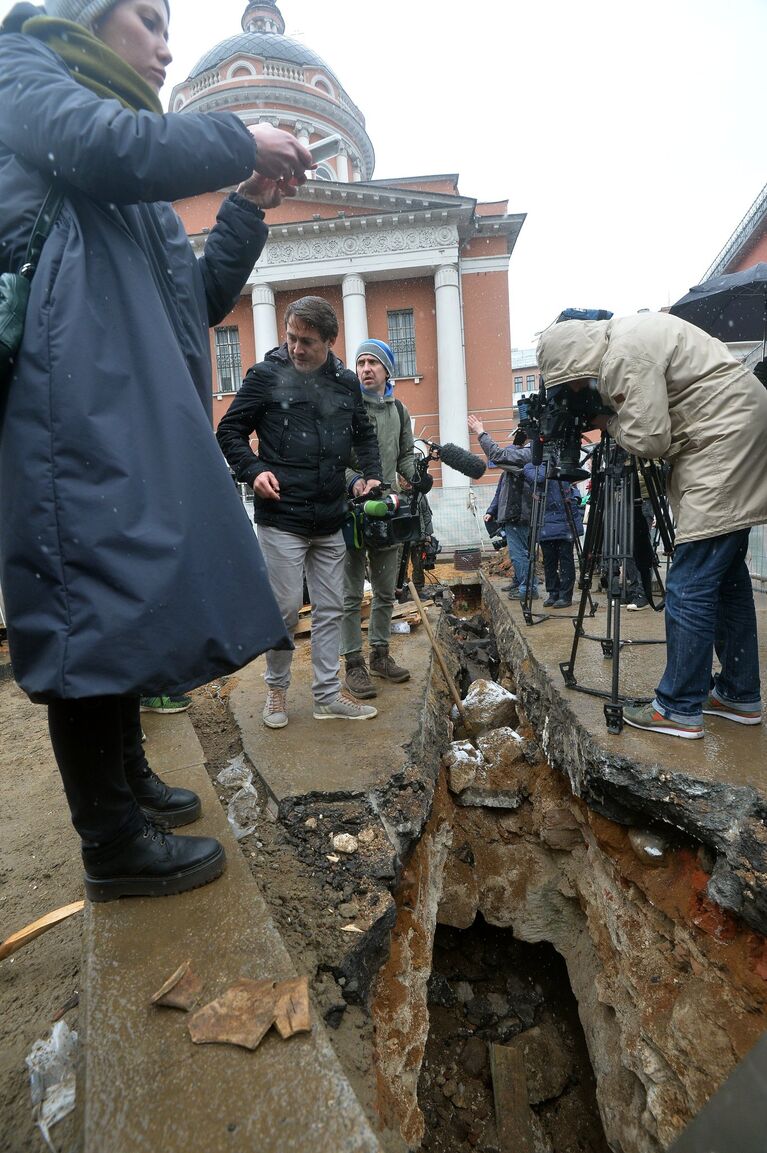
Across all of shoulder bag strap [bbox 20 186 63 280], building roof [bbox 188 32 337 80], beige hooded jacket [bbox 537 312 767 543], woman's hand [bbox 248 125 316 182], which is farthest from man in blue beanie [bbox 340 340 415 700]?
building roof [bbox 188 32 337 80]

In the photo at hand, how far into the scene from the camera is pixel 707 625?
2305mm

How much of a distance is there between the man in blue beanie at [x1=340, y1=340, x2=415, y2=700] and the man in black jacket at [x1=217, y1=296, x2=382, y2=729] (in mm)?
498

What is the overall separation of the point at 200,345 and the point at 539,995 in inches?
138

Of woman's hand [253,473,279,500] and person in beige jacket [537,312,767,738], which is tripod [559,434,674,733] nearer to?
person in beige jacket [537,312,767,738]

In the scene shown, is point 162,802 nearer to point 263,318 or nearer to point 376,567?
point 376,567

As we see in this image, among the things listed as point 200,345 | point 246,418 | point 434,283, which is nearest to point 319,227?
point 434,283

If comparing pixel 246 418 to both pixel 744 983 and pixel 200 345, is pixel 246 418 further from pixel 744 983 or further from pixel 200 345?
pixel 744 983

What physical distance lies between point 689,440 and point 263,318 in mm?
18352

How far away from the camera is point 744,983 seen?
6.24ft

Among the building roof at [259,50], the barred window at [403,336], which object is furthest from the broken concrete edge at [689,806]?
the building roof at [259,50]

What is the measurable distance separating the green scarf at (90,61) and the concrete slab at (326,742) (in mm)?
2177

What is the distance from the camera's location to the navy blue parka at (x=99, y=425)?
1.16 meters

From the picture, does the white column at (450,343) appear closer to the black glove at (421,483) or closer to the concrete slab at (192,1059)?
the black glove at (421,483)

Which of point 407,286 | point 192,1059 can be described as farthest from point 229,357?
point 192,1059
